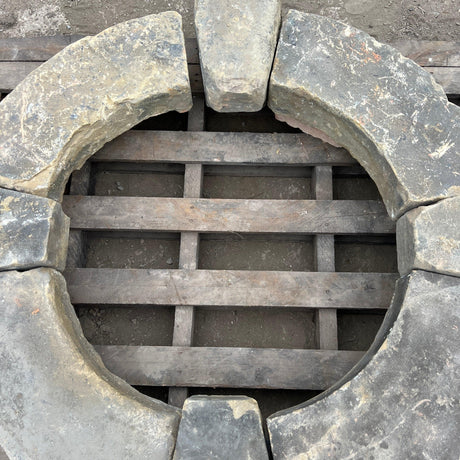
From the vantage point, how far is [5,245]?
1821 millimetres

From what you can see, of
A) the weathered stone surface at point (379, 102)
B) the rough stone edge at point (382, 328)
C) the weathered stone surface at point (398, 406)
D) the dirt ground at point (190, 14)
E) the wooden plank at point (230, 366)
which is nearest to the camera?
the weathered stone surface at point (398, 406)

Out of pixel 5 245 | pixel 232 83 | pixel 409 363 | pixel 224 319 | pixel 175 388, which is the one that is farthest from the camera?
pixel 224 319

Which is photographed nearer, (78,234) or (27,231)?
(27,231)

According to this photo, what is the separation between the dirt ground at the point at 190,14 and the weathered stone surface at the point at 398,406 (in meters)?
2.04

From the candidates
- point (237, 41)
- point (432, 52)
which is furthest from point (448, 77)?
point (237, 41)

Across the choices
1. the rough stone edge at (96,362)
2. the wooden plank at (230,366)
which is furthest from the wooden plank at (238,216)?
the wooden plank at (230,366)

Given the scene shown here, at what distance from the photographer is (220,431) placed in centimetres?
167

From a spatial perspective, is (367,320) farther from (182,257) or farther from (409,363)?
(182,257)

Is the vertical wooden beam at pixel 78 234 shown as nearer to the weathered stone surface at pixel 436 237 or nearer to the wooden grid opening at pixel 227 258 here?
the wooden grid opening at pixel 227 258

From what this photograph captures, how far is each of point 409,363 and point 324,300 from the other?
526mm

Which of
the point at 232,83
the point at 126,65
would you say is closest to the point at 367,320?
the point at 232,83

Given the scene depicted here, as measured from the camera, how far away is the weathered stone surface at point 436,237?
176cm

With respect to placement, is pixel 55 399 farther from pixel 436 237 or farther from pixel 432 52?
pixel 432 52

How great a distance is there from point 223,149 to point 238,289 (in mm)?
777
